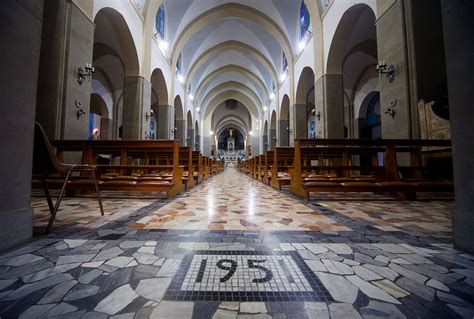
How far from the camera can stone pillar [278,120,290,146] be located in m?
13.7

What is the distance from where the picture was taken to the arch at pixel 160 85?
9.75 metres

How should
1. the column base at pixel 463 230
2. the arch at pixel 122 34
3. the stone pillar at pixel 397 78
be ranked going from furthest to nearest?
the arch at pixel 122 34, the stone pillar at pixel 397 78, the column base at pixel 463 230

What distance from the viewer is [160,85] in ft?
33.8

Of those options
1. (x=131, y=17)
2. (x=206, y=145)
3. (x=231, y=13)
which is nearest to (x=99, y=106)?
(x=131, y=17)

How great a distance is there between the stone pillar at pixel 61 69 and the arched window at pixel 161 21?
4959 millimetres

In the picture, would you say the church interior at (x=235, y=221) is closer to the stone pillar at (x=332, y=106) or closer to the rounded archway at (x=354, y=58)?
the rounded archway at (x=354, y=58)

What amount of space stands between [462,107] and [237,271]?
1.82m

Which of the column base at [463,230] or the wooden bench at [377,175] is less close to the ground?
the wooden bench at [377,175]

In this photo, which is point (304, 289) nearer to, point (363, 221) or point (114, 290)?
point (114, 290)

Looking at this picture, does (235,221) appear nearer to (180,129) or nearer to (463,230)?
(463,230)

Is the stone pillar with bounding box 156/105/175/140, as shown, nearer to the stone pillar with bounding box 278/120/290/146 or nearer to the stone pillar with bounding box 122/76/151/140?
the stone pillar with bounding box 122/76/151/140

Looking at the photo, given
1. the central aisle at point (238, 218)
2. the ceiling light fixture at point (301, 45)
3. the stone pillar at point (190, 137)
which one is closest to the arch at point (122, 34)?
the central aisle at point (238, 218)

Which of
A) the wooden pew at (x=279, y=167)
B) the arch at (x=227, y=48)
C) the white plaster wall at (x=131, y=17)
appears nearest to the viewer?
the wooden pew at (x=279, y=167)

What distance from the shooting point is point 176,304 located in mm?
870
